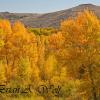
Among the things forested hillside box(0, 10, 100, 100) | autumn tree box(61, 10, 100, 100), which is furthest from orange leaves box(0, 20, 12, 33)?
autumn tree box(61, 10, 100, 100)

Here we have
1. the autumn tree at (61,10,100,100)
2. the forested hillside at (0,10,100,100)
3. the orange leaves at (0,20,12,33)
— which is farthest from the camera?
the orange leaves at (0,20,12,33)

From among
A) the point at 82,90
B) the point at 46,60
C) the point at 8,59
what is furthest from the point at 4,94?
the point at 82,90

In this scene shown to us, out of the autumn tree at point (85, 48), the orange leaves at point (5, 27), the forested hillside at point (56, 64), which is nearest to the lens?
the autumn tree at point (85, 48)

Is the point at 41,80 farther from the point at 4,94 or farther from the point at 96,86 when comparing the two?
the point at 96,86

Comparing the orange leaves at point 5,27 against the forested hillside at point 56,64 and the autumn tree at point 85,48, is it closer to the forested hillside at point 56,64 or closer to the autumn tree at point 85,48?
the forested hillside at point 56,64

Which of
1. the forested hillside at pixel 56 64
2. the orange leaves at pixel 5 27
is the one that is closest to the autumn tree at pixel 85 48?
the forested hillside at pixel 56 64

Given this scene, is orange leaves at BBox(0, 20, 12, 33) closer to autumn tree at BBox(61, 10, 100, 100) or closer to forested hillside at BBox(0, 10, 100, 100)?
forested hillside at BBox(0, 10, 100, 100)

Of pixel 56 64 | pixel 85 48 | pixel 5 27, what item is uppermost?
pixel 5 27

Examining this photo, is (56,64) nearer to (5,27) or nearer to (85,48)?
(5,27)

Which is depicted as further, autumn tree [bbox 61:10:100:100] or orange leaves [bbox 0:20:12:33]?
orange leaves [bbox 0:20:12:33]

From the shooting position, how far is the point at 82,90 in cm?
4147

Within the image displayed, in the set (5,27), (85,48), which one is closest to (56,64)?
(5,27)

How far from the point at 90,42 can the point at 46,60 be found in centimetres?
3044

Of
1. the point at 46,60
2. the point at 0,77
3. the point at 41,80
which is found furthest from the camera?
the point at 46,60
